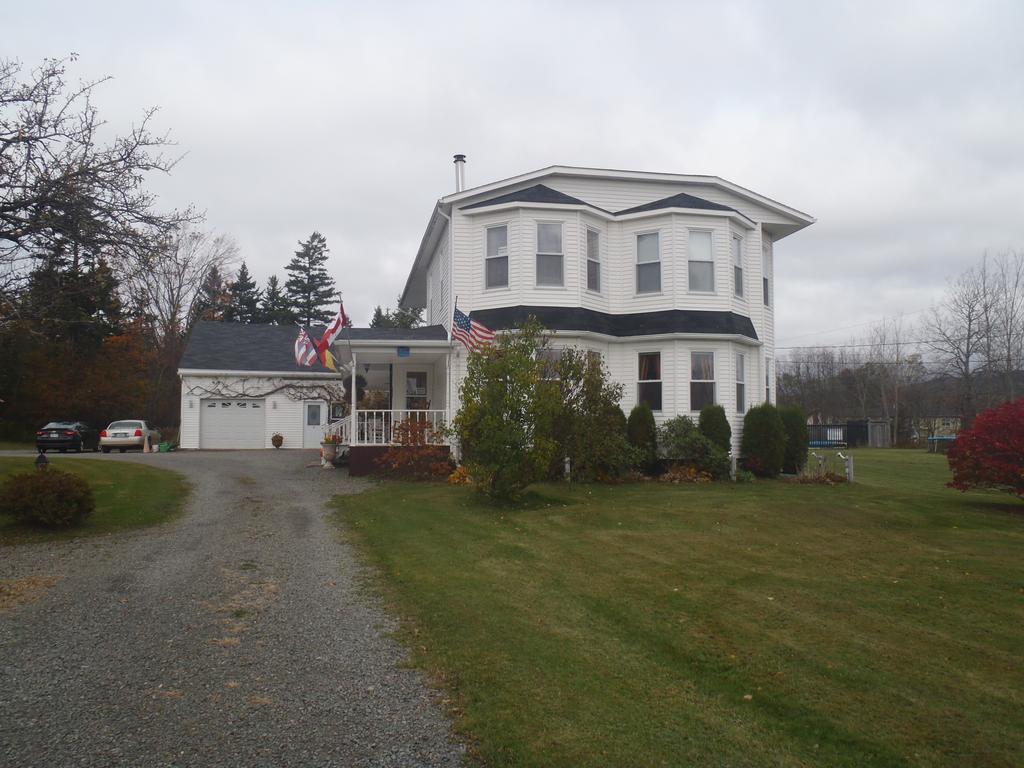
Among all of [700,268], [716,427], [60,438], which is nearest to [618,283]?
[700,268]

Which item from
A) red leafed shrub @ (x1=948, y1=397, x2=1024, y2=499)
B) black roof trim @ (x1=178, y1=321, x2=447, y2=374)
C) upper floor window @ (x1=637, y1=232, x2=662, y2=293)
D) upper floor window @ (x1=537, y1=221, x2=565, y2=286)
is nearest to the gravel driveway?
upper floor window @ (x1=537, y1=221, x2=565, y2=286)

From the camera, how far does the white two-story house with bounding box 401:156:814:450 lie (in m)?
18.5

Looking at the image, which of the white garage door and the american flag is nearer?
the american flag

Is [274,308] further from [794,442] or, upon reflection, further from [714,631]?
[714,631]

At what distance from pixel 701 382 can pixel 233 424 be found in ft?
67.5

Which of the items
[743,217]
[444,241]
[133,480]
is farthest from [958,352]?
[133,480]

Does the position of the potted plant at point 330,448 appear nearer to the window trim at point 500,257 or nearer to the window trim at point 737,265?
the window trim at point 500,257

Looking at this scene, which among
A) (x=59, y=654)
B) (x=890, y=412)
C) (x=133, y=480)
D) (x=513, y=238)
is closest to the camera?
(x=59, y=654)

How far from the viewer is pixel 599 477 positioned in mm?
16859

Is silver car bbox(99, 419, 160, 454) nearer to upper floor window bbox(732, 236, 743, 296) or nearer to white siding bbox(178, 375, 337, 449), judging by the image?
white siding bbox(178, 375, 337, 449)

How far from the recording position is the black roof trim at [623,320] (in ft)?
59.8

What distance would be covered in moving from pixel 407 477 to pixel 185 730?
42.8ft

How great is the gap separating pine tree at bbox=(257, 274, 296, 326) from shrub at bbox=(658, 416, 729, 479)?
48.7 m

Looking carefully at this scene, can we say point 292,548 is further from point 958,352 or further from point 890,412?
point 890,412
